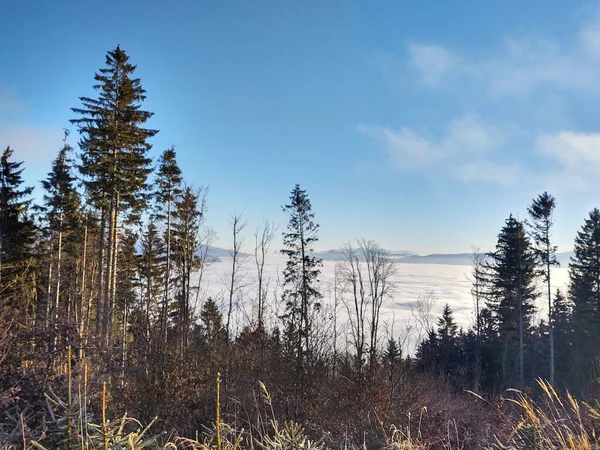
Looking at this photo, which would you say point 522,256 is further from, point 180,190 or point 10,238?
point 10,238

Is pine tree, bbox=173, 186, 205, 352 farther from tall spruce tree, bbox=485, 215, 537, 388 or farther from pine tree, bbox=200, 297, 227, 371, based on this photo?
tall spruce tree, bbox=485, 215, 537, 388

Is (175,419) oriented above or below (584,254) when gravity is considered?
below

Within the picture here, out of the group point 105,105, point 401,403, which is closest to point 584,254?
point 401,403

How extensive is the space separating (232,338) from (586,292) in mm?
26058

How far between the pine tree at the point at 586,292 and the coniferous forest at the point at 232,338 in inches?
4.5

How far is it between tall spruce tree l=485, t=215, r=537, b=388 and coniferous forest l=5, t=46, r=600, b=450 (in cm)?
10

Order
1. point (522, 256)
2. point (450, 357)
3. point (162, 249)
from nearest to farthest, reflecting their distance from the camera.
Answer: point (162, 249) → point (522, 256) → point (450, 357)

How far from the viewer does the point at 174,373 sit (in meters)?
10.9

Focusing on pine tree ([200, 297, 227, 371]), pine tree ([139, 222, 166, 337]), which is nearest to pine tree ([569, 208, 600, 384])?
pine tree ([200, 297, 227, 371])

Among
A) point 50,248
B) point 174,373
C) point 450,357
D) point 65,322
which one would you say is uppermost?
point 50,248

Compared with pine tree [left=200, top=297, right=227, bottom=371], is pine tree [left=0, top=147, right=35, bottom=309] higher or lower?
higher

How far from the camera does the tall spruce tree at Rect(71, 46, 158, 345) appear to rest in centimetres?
1745

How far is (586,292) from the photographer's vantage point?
2833cm

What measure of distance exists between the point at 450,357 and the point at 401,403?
936 inches
